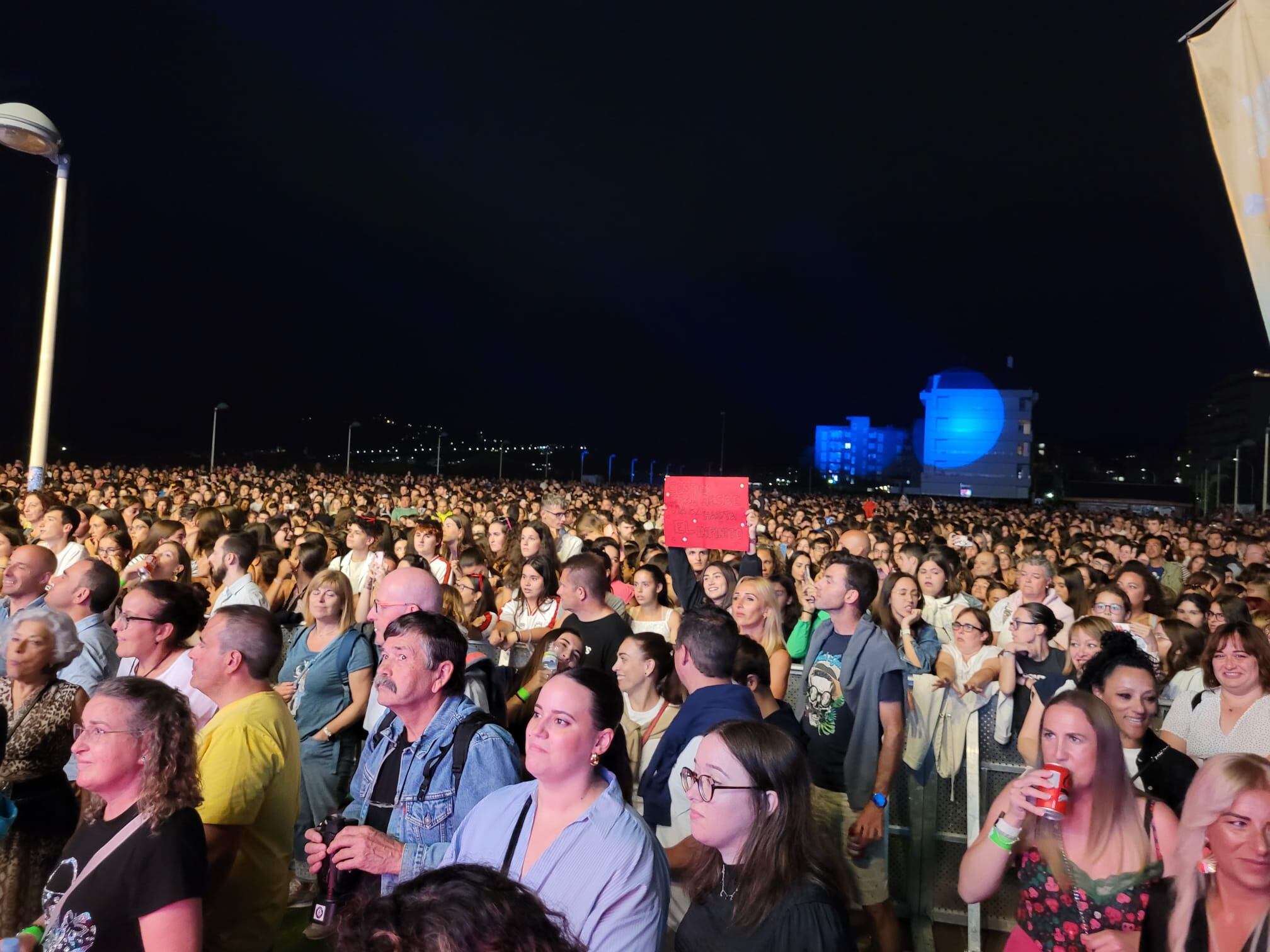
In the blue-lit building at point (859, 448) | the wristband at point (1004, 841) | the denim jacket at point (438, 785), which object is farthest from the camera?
the blue-lit building at point (859, 448)

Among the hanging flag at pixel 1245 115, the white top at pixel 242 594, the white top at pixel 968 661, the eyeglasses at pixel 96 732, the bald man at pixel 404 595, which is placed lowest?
the white top at pixel 968 661

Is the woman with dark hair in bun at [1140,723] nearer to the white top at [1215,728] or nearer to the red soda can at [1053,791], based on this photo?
the white top at [1215,728]

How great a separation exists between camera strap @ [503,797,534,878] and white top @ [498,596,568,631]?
3.91 meters

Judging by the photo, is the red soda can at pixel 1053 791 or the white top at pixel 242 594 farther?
the white top at pixel 242 594

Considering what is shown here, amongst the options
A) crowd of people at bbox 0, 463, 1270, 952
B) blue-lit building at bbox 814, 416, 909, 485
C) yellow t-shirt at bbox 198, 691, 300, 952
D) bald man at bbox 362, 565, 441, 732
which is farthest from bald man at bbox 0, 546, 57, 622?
blue-lit building at bbox 814, 416, 909, 485

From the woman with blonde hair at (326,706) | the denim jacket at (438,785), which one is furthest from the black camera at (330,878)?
the woman with blonde hair at (326,706)

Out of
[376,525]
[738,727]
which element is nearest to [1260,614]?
[738,727]

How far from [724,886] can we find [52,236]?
628 inches

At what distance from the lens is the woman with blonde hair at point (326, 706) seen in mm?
5520

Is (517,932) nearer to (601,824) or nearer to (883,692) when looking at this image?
(601,824)

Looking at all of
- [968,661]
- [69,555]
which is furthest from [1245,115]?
[69,555]

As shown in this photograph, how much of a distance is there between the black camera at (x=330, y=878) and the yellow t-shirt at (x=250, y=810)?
587mm

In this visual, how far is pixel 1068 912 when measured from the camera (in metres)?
2.85

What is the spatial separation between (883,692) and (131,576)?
5.95 m
